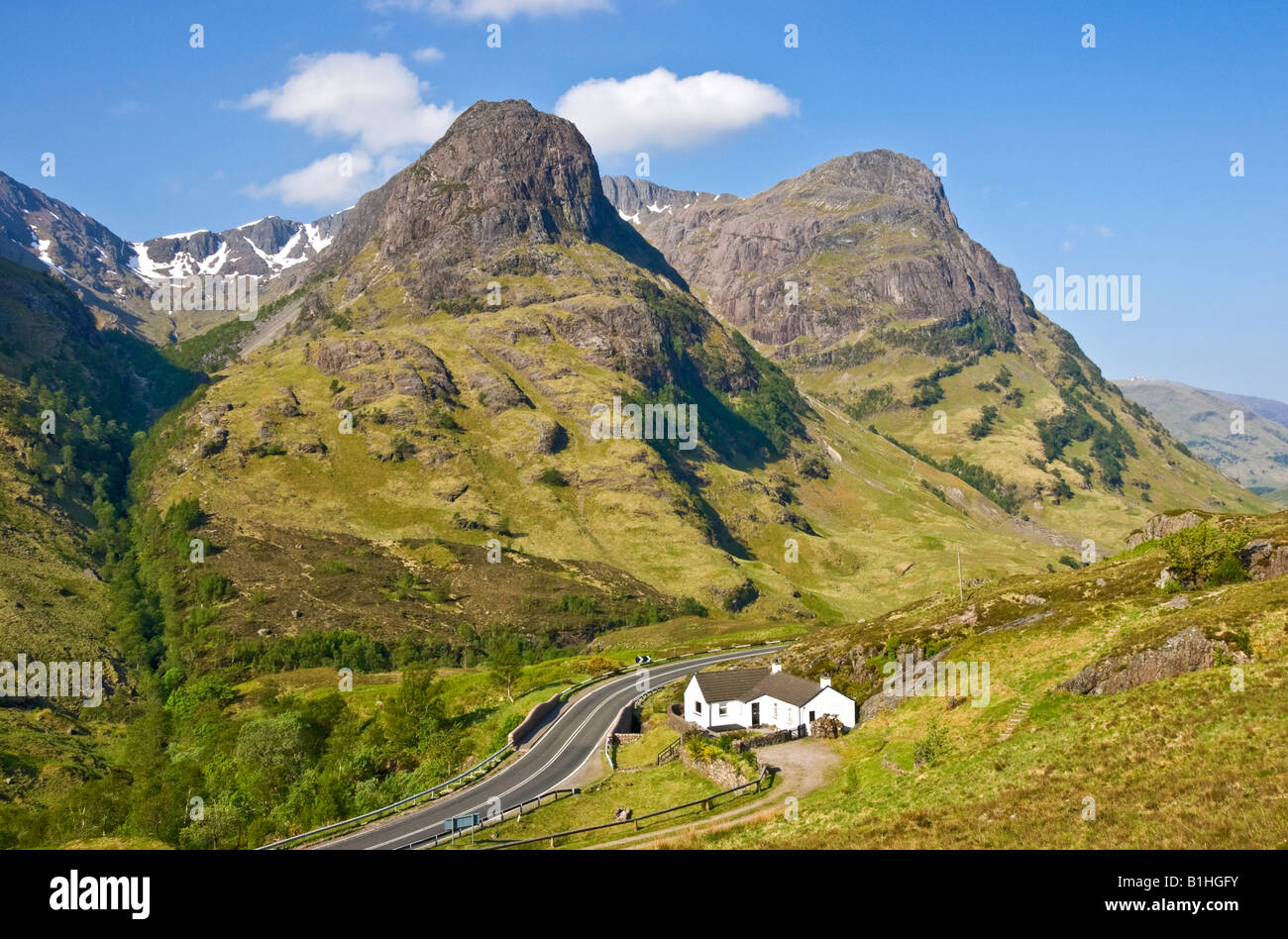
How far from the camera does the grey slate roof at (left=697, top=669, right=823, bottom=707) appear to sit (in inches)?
2857

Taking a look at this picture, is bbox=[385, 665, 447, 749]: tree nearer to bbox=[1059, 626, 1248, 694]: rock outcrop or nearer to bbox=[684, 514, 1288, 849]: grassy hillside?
bbox=[684, 514, 1288, 849]: grassy hillside

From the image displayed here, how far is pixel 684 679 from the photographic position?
314ft

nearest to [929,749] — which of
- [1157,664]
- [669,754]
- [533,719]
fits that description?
[1157,664]

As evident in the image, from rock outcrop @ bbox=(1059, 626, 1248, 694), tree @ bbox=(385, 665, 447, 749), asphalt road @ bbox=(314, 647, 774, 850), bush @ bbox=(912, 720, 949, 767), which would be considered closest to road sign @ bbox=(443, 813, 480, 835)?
asphalt road @ bbox=(314, 647, 774, 850)

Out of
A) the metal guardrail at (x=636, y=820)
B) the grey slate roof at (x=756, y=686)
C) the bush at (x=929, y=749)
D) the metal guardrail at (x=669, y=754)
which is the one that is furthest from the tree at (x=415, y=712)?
the bush at (x=929, y=749)

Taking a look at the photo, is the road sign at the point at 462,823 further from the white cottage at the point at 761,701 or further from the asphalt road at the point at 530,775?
the white cottage at the point at 761,701

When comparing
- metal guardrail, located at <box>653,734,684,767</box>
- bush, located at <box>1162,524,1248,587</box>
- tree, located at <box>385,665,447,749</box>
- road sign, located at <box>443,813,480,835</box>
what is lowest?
tree, located at <box>385,665,447,749</box>

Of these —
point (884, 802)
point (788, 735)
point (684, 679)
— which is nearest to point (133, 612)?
point (684, 679)

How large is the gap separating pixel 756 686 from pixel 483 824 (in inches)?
1243

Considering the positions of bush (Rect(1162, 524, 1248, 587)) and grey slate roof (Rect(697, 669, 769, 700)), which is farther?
grey slate roof (Rect(697, 669, 769, 700))

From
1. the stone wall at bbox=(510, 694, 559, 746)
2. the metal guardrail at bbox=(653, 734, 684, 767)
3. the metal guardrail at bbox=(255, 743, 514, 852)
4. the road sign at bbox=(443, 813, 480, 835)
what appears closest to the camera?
the road sign at bbox=(443, 813, 480, 835)

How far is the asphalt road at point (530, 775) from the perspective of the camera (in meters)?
52.1
